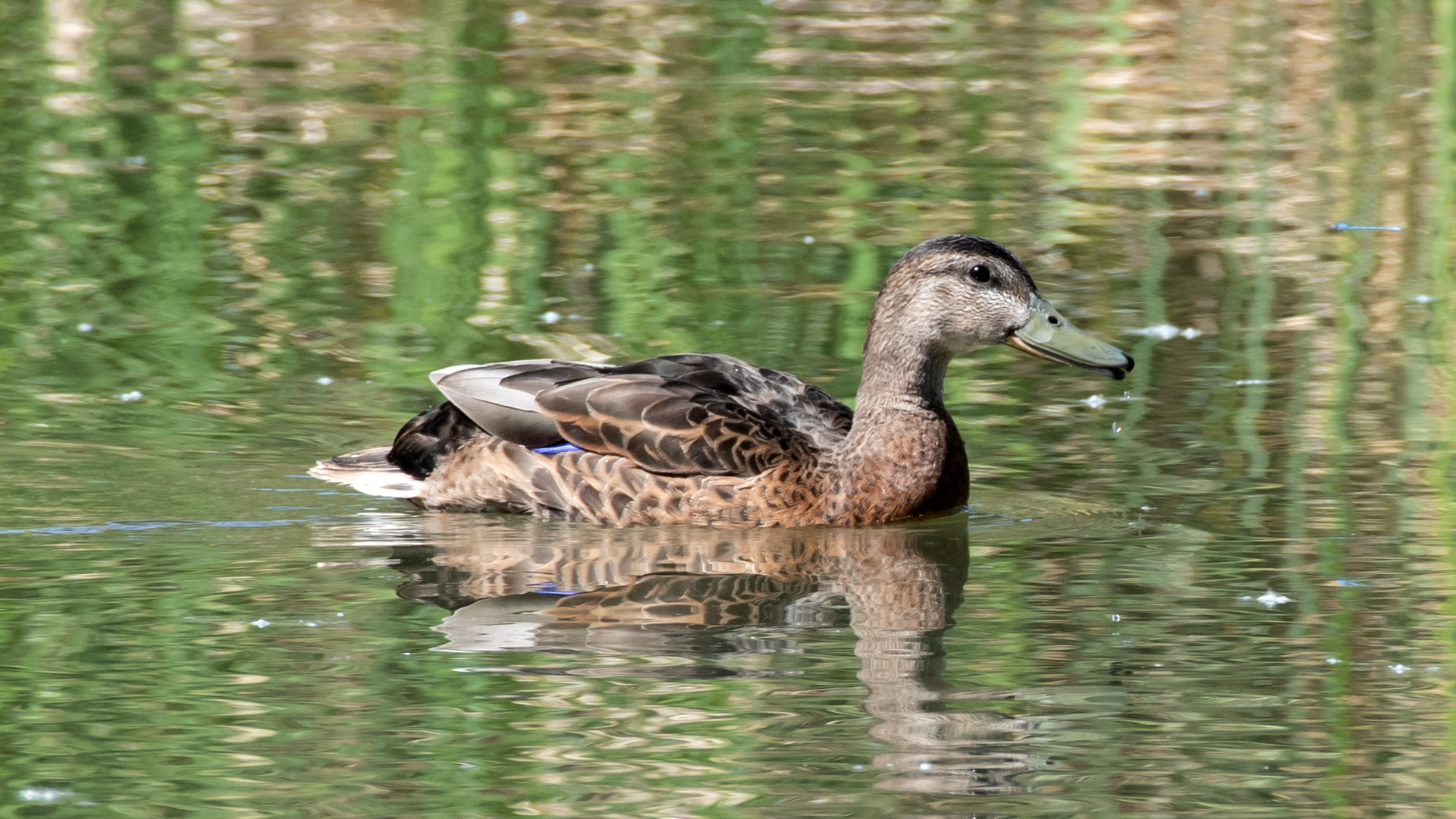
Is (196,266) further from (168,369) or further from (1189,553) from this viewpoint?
(1189,553)

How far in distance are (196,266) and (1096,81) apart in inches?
334

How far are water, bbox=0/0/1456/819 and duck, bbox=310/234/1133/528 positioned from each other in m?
0.15

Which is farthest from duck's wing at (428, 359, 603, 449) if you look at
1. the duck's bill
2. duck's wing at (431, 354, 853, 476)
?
the duck's bill

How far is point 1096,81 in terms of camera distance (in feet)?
59.0

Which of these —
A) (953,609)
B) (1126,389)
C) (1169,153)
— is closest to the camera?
(953,609)

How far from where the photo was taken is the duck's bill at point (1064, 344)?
27.9 ft

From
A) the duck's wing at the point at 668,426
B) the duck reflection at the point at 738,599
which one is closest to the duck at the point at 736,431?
the duck's wing at the point at 668,426

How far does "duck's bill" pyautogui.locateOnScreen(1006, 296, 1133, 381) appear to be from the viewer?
8508 mm

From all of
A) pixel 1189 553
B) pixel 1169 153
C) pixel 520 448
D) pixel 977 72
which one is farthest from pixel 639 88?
pixel 1189 553

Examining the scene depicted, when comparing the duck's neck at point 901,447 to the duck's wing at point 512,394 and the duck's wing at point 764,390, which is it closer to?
the duck's wing at point 764,390

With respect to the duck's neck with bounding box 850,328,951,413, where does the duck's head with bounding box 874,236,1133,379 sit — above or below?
above

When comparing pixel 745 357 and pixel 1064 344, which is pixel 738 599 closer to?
pixel 1064 344

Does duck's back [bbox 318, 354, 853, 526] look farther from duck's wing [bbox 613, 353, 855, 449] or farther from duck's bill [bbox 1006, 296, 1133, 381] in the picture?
duck's bill [bbox 1006, 296, 1133, 381]

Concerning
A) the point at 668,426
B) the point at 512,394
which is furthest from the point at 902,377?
the point at 512,394
